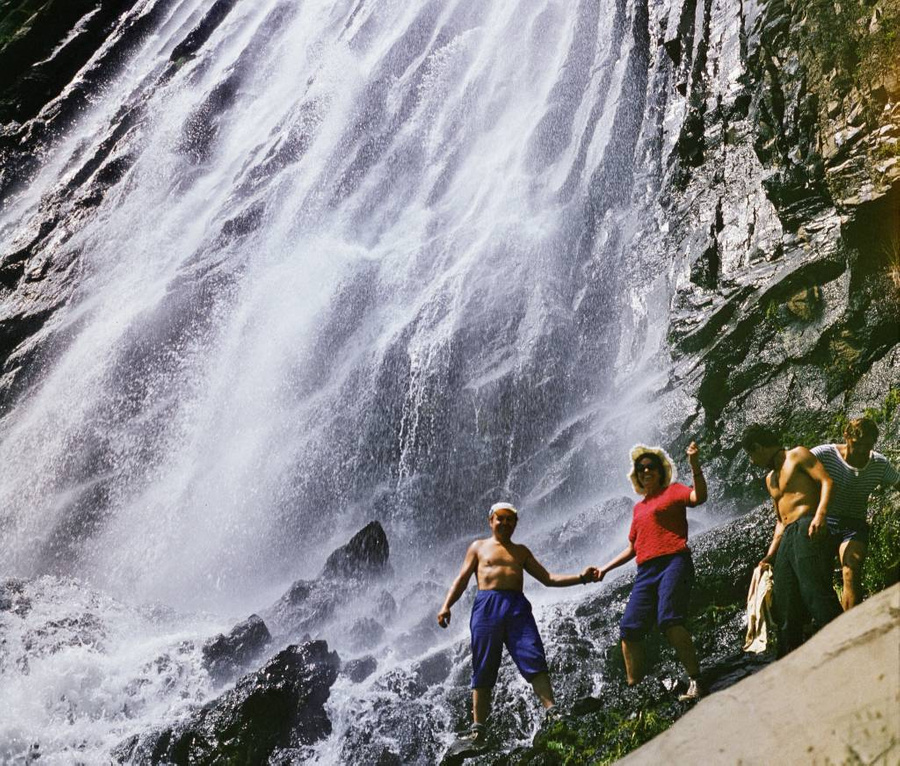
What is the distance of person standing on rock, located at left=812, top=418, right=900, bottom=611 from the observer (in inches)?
184

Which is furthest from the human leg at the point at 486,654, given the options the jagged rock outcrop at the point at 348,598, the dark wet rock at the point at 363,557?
the dark wet rock at the point at 363,557

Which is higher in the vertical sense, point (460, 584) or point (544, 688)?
point (460, 584)

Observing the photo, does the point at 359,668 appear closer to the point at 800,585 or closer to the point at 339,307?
the point at 800,585

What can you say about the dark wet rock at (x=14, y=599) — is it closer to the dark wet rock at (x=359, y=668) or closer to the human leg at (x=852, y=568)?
the dark wet rock at (x=359, y=668)

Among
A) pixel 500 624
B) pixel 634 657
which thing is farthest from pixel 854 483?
pixel 500 624

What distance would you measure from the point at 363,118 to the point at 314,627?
13.2 m

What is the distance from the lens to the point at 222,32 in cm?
2339

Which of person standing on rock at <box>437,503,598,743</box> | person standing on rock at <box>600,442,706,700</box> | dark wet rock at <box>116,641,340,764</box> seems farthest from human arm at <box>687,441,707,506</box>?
dark wet rock at <box>116,641,340,764</box>

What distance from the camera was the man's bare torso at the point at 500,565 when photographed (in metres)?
5.19

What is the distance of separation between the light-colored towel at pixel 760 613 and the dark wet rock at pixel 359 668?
15.5 feet

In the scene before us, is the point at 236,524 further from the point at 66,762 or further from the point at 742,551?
the point at 742,551

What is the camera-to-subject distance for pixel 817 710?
3.12 m

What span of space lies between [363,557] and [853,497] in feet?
24.7

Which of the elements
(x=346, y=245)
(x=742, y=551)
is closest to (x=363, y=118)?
(x=346, y=245)
